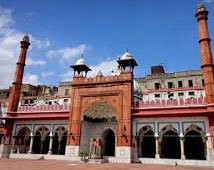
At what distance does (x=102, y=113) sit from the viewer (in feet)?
68.2

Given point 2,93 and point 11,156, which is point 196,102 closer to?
point 11,156

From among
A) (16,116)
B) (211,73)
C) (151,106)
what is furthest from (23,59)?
(211,73)

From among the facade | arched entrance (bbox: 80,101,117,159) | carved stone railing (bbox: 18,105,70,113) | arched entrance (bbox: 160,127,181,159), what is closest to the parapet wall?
the facade

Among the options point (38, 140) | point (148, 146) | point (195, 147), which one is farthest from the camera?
point (38, 140)

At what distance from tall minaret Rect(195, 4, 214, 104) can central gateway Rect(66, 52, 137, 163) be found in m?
5.95

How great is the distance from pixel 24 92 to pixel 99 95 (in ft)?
Answer: 82.7

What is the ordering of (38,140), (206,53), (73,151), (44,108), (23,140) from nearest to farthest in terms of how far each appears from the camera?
1. (206,53)
2. (73,151)
3. (44,108)
4. (23,140)
5. (38,140)

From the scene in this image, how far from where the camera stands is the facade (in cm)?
1775

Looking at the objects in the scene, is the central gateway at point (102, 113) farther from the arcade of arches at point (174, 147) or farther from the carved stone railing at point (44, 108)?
the arcade of arches at point (174, 147)

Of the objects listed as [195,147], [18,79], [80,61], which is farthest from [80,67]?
[195,147]

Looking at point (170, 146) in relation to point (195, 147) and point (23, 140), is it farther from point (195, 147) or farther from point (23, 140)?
point (23, 140)

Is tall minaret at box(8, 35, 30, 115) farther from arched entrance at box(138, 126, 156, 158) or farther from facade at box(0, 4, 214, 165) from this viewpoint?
arched entrance at box(138, 126, 156, 158)

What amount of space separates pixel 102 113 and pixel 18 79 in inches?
407

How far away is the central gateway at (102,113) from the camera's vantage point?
62.1ft
